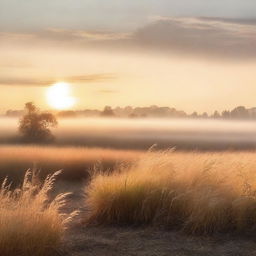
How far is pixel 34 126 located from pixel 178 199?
66.8 feet

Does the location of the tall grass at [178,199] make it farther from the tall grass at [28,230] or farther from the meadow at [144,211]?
the tall grass at [28,230]

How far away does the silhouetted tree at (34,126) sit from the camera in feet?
98.7

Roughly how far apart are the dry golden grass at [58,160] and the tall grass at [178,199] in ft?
20.0

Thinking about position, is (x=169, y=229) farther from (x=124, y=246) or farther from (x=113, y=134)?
(x=113, y=134)

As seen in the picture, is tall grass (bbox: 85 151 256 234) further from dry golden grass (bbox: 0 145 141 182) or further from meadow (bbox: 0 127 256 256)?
dry golden grass (bbox: 0 145 141 182)

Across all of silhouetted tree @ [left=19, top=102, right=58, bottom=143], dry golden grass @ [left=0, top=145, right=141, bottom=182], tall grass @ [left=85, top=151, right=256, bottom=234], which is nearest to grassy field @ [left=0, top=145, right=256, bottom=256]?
tall grass @ [left=85, top=151, right=256, bottom=234]

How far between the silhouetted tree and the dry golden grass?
7.50m

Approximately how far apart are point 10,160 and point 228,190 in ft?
29.7

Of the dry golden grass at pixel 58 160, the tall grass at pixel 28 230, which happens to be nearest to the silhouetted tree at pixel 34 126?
the dry golden grass at pixel 58 160

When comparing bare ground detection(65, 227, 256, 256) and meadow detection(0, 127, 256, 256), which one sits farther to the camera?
bare ground detection(65, 227, 256, 256)

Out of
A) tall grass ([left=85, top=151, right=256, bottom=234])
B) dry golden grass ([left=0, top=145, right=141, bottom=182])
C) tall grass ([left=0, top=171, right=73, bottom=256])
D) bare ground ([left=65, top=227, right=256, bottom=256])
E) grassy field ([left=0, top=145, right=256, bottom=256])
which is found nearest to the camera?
tall grass ([left=0, top=171, right=73, bottom=256])

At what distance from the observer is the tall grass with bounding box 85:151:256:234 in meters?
10.2

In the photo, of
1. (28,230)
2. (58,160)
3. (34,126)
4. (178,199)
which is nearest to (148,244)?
(178,199)

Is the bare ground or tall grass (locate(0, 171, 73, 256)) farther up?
tall grass (locate(0, 171, 73, 256))
